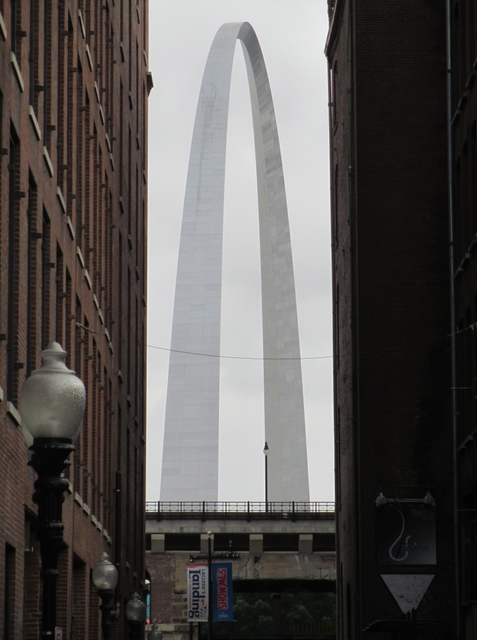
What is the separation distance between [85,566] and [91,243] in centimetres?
777

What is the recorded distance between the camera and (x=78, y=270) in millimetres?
34156

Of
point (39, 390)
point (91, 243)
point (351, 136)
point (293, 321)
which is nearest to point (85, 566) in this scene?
point (91, 243)

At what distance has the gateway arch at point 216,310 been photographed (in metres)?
90.0

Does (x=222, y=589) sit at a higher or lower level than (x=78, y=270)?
lower

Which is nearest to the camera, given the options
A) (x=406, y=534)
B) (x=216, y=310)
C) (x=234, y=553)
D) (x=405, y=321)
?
(x=406, y=534)

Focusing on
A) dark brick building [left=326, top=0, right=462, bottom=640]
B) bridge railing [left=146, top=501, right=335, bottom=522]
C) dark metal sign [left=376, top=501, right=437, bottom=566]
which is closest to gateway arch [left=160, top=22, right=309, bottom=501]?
bridge railing [left=146, top=501, right=335, bottom=522]

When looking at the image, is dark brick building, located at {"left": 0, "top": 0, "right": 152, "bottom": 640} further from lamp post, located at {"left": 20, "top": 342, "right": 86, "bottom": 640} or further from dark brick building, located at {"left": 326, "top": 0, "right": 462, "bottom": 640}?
lamp post, located at {"left": 20, "top": 342, "right": 86, "bottom": 640}

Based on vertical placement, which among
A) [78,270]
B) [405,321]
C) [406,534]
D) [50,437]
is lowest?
[50,437]

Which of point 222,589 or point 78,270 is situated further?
point 222,589

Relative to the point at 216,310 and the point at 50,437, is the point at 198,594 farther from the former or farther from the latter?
the point at 50,437

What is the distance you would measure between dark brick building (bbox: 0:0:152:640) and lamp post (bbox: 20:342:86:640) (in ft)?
27.4

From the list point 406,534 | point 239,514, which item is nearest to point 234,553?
point 239,514

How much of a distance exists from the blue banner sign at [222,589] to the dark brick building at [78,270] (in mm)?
4192

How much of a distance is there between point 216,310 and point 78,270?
56.5 m
